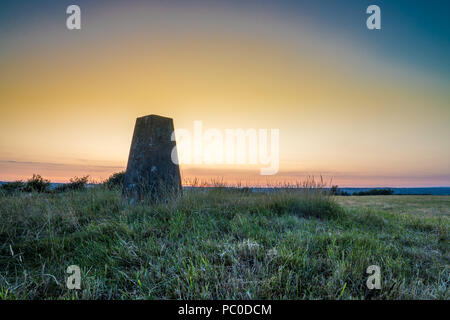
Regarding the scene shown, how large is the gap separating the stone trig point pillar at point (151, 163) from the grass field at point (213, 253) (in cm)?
45

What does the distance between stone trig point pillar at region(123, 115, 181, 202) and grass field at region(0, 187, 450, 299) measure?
454 millimetres

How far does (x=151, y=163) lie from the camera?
534 centimetres

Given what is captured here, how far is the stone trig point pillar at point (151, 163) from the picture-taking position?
5.15 meters

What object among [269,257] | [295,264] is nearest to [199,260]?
[269,257]

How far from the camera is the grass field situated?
81.7 inches
